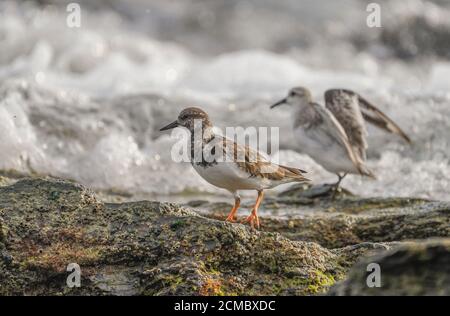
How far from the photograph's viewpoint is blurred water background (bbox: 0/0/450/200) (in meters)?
13.7

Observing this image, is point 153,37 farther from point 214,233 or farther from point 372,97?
point 214,233

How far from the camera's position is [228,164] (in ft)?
25.1

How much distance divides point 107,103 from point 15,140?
4.20 metres

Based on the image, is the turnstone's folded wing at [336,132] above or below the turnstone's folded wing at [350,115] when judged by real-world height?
below

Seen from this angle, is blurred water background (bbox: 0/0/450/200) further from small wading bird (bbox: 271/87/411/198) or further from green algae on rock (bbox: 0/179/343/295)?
green algae on rock (bbox: 0/179/343/295)

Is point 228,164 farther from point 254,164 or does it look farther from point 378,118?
point 378,118

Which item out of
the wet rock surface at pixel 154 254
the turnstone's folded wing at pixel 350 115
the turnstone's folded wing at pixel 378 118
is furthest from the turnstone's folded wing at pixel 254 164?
the turnstone's folded wing at pixel 378 118

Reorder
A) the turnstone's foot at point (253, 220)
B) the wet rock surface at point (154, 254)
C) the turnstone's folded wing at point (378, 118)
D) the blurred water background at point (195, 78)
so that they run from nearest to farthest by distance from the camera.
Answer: the wet rock surface at point (154, 254) < the turnstone's foot at point (253, 220) < the turnstone's folded wing at point (378, 118) < the blurred water background at point (195, 78)

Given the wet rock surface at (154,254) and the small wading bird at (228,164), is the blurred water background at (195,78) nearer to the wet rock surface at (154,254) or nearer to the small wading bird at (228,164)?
the small wading bird at (228,164)

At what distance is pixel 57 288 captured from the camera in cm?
570

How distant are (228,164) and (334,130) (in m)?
4.05

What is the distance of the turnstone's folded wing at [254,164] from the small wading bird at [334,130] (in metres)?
2.74

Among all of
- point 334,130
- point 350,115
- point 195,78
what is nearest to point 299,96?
point 350,115

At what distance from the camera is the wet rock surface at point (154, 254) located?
18.3 ft
